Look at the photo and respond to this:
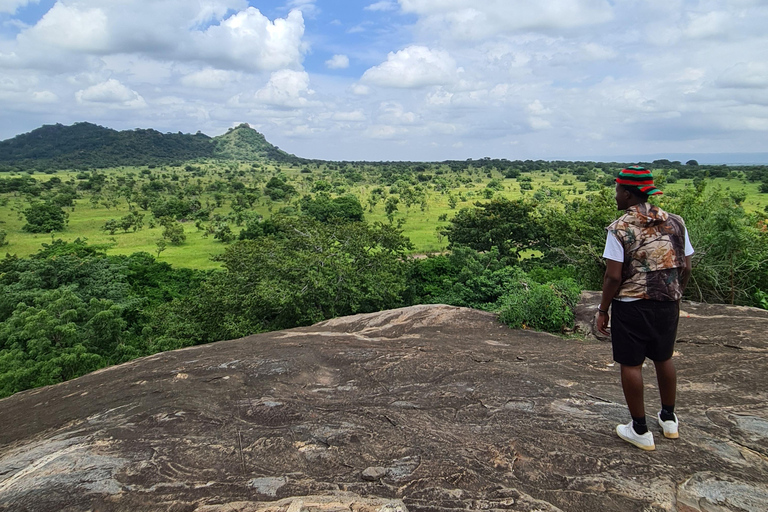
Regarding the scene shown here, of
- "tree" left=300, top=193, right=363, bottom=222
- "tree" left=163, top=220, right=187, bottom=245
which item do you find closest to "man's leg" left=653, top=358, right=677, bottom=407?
"tree" left=163, top=220, right=187, bottom=245

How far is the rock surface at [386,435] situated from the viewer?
337cm

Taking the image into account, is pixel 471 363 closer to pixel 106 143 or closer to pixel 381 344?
pixel 381 344

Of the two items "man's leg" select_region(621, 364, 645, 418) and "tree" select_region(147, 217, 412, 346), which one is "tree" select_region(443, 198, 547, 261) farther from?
"man's leg" select_region(621, 364, 645, 418)

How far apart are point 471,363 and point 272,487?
351 cm

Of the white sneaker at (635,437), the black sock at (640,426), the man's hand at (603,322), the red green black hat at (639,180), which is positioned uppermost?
the red green black hat at (639,180)

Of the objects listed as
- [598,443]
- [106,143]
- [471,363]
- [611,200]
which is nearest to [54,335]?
[471,363]

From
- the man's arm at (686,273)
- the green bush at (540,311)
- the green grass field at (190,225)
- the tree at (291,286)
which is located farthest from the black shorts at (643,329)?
the green grass field at (190,225)

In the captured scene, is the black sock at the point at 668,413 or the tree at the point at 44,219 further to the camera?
the tree at the point at 44,219

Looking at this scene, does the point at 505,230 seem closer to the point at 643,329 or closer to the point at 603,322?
the point at 603,322

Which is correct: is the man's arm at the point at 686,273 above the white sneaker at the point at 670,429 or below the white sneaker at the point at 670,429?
above

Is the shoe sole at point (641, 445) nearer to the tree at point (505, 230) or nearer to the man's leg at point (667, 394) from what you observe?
the man's leg at point (667, 394)

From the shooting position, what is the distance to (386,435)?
14.1 feet

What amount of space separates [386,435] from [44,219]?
56.7 meters

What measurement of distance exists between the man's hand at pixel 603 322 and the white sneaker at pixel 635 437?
0.80 m
